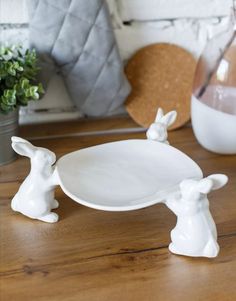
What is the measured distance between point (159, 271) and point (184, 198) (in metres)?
0.09

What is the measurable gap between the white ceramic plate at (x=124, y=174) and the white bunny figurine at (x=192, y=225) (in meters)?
0.02

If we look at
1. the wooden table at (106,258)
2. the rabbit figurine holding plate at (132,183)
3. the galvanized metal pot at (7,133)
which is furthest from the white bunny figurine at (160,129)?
the galvanized metal pot at (7,133)

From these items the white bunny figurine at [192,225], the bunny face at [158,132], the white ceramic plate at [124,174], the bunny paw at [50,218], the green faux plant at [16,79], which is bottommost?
the bunny paw at [50,218]

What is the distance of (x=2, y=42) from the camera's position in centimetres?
81

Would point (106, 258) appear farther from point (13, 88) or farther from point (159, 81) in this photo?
point (159, 81)

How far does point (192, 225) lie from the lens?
572 millimetres

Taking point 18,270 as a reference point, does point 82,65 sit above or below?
above

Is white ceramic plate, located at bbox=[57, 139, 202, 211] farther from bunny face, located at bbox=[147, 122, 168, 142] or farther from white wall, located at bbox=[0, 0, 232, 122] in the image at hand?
white wall, located at bbox=[0, 0, 232, 122]

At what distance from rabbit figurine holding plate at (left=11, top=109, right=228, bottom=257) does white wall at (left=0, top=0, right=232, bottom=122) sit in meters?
0.24

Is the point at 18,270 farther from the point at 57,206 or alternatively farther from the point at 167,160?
the point at 167,160

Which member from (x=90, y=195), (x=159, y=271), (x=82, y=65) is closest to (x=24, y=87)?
(x=82, y=65)

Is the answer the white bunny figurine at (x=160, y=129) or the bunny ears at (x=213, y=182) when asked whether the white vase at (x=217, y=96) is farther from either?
the bunny ears at (x=213, y=182)

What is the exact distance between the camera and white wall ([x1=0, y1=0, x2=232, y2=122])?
818 mm

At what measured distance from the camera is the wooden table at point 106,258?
541 millimetres
